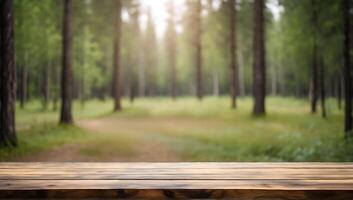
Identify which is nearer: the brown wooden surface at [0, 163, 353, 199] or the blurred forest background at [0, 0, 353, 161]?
the brown wooden surface at [0, 163, 353, 199]

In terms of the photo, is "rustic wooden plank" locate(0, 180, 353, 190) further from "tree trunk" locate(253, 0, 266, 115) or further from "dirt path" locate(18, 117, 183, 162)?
"tree trunk" locate(253, 0, 266, 115)

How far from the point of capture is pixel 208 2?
117 ft

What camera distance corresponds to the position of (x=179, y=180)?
3.42m

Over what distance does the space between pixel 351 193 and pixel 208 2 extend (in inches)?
1355

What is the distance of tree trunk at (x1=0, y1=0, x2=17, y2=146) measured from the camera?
31.7ft

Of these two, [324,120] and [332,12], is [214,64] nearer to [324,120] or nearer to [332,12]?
[332,12]

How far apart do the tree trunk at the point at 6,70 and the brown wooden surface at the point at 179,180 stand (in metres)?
6.25

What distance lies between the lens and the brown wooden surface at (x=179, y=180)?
3.11 metres

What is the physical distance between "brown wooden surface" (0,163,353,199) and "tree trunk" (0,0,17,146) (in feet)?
20.5

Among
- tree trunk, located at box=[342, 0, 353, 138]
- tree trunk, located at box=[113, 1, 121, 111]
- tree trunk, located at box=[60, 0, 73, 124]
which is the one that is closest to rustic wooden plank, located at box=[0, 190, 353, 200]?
tree trunk, located at box=[342, 0, 353, 138]

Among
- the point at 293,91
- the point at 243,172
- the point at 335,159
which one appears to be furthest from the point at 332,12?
the point at 293,91

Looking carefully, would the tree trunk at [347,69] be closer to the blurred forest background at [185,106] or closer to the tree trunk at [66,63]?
the blurred forest background at [185,106]

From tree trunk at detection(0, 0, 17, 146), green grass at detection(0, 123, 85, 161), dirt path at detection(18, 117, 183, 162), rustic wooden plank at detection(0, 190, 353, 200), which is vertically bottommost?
dirt path at detection(18, 117, 183, 162)

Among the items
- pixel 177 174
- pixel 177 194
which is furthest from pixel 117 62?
pixel 177 194
